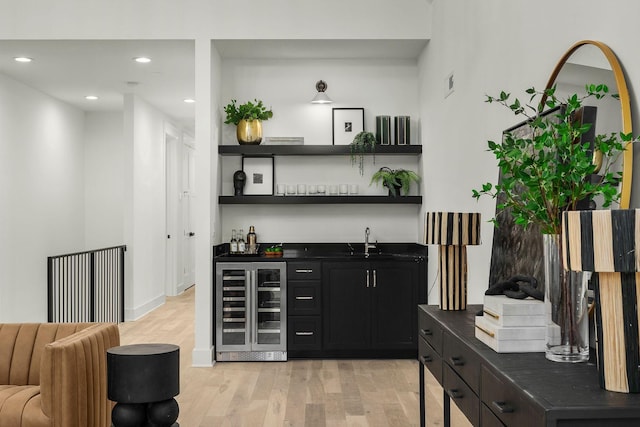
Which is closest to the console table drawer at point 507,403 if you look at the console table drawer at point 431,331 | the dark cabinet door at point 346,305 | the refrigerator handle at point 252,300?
the console table drawer at point 431,331

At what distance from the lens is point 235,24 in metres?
5.30

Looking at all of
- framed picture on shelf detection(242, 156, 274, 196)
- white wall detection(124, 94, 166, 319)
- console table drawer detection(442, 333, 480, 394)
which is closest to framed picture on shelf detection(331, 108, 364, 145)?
framed picture on shelf detection(242, 156, 274, 196)

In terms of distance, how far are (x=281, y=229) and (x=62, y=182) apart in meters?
3.51

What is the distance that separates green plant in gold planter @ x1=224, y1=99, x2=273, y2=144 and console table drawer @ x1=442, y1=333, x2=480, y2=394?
3.53 metres

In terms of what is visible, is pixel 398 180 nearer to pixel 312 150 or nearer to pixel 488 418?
pixel 312 150

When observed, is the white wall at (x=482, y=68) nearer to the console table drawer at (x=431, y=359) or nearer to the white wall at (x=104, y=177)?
the console table drawer at (x=431, y=359)

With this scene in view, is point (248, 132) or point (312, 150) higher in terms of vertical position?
point (248, 132)

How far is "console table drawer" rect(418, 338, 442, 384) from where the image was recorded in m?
2.69

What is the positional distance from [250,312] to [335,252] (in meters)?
0.98

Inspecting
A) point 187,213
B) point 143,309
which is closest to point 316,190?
point 143,309

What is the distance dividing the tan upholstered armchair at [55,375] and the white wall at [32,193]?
3507mm

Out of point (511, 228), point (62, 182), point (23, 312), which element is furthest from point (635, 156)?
point (62, 182)

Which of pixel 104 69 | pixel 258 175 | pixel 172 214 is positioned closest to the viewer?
pixel 258 175

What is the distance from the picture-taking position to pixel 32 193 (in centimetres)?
703
